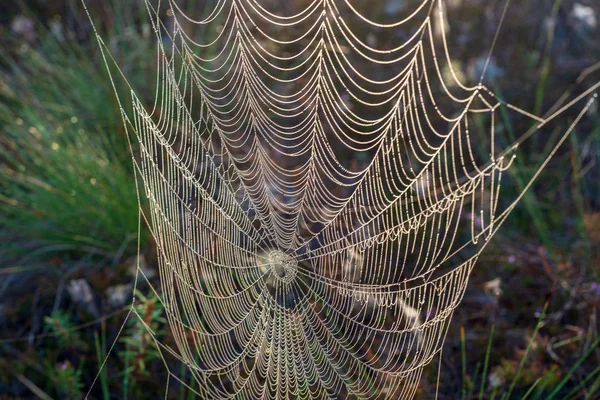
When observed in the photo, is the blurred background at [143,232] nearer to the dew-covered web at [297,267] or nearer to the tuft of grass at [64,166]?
the tuft of grass at [64,166]

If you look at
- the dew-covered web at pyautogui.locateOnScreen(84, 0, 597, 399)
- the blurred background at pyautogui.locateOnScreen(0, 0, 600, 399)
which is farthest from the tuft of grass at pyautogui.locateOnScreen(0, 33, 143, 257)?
the dew-covered web at pyautogui.locateOnScreen(84, 0, 597, 399)

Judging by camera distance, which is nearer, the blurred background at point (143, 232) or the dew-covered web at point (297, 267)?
the dew-covered web at point (297, 267)

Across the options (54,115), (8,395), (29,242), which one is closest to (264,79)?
(54,115)

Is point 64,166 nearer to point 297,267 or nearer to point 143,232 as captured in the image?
point 143,232

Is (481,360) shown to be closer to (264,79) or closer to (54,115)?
(264,79)

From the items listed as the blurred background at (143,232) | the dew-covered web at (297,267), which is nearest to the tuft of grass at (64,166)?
the blurred background at (143,232)

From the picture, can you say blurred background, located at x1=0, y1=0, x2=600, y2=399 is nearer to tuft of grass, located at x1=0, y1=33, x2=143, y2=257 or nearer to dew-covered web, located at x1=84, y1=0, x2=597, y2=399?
tuft of grass, located at x1=0, y1=33, x2=143, y2=257
